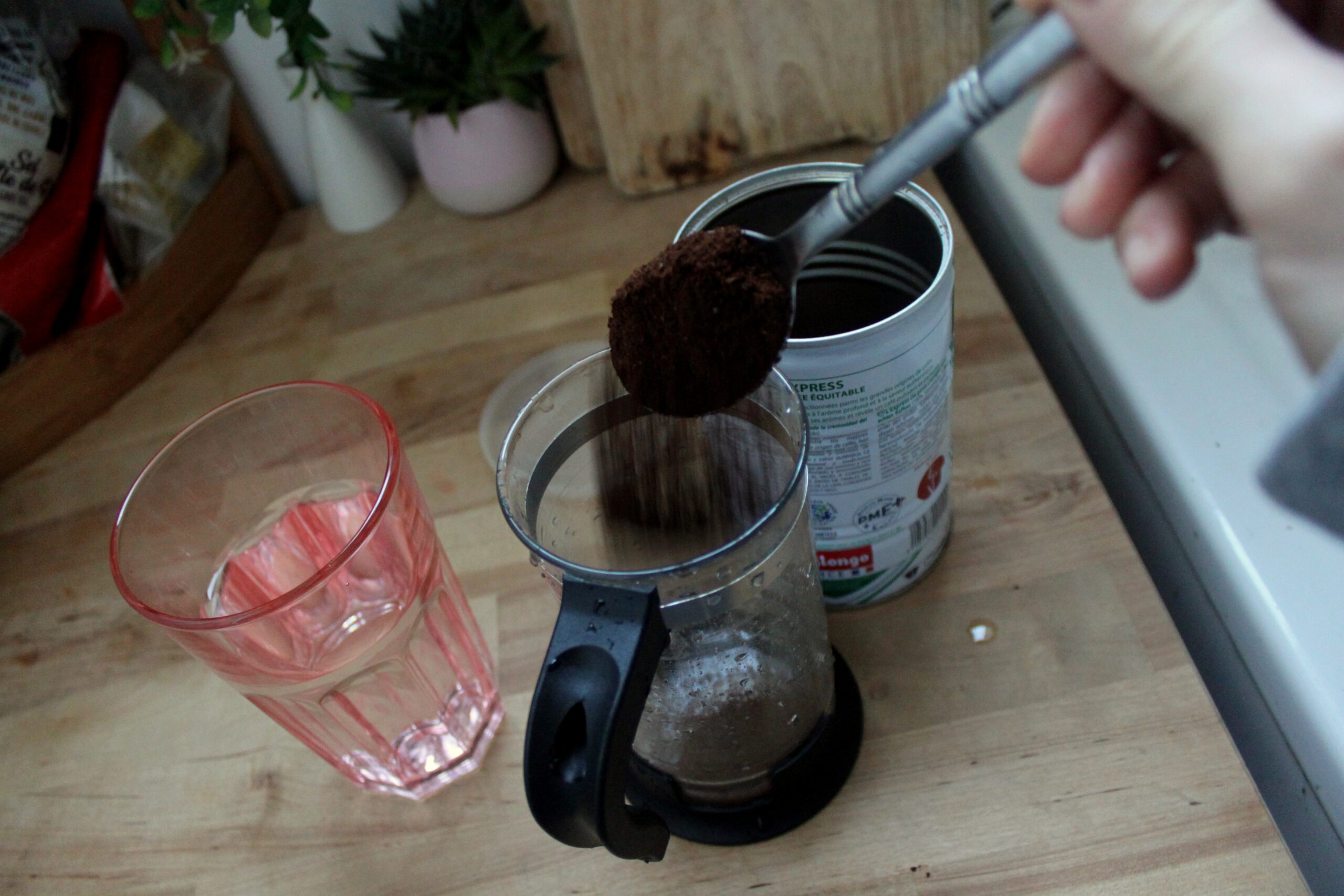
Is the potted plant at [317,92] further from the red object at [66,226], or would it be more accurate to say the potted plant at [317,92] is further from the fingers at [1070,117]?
the fingers at [1070,117]

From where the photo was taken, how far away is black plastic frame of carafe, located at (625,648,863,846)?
1.38 ft

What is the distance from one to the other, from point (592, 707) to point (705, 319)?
0.13m

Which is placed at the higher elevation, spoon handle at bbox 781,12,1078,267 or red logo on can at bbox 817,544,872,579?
spoon handle at bbox 781,12,1078,267

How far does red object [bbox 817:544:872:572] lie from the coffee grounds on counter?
0.46 ft

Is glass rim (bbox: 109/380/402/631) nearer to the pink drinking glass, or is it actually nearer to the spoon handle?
the pink drinking glass

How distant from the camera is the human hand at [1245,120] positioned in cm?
23

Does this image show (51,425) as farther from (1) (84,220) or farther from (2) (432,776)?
(2) (432,776)

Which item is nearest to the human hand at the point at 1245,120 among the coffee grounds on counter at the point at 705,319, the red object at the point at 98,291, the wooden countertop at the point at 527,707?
the coffee grounds on counter at the point at 705,319

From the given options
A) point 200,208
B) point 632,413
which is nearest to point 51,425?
point 200,208

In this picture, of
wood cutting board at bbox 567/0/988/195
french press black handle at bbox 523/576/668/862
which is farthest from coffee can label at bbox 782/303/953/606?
wood cutting board at bbox 567/0/988/195

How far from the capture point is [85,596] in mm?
577

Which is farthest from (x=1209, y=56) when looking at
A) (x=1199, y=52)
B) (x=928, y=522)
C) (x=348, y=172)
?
(x=348, y=172)

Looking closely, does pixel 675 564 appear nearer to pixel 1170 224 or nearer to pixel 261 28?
pixel 1170 224

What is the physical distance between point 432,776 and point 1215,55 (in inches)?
16.4
